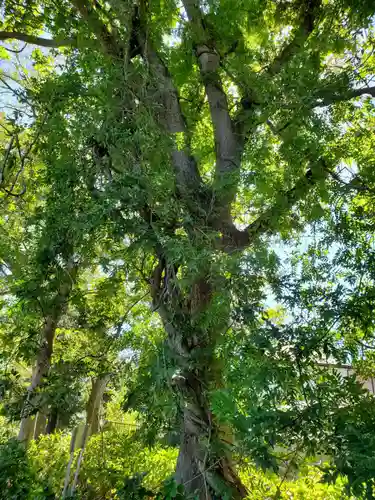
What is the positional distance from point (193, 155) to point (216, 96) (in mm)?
792

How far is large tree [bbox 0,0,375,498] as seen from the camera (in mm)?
1775

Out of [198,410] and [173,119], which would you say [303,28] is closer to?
[173,119]

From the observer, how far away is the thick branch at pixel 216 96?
2.65 metres

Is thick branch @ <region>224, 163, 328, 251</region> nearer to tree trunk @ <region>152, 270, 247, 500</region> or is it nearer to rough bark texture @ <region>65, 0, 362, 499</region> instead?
rough bark texture @ <region>65, 0, 362, 499</region>

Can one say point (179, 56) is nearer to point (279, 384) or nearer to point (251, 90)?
point (251, 90)

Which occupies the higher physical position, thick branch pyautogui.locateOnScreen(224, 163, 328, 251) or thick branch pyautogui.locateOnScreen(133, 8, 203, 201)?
thick branch pyautogui.locateOnScreen(133, 8, 203, 201)

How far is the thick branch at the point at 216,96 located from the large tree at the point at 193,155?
1 centimetres

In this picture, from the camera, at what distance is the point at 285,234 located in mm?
2107

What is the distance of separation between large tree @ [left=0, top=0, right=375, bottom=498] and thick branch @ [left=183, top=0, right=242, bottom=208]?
0.05 ft

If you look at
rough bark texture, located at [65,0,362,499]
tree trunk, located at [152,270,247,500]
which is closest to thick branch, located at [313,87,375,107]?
rough bark texture, located at [65,0,362,499]

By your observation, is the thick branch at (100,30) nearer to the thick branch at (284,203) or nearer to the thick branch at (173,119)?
the thick branch at (173,119)

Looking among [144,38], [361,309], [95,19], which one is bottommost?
[361,309]

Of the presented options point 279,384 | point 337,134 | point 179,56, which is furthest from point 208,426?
point 179,56

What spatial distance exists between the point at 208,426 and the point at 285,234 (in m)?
1.06
